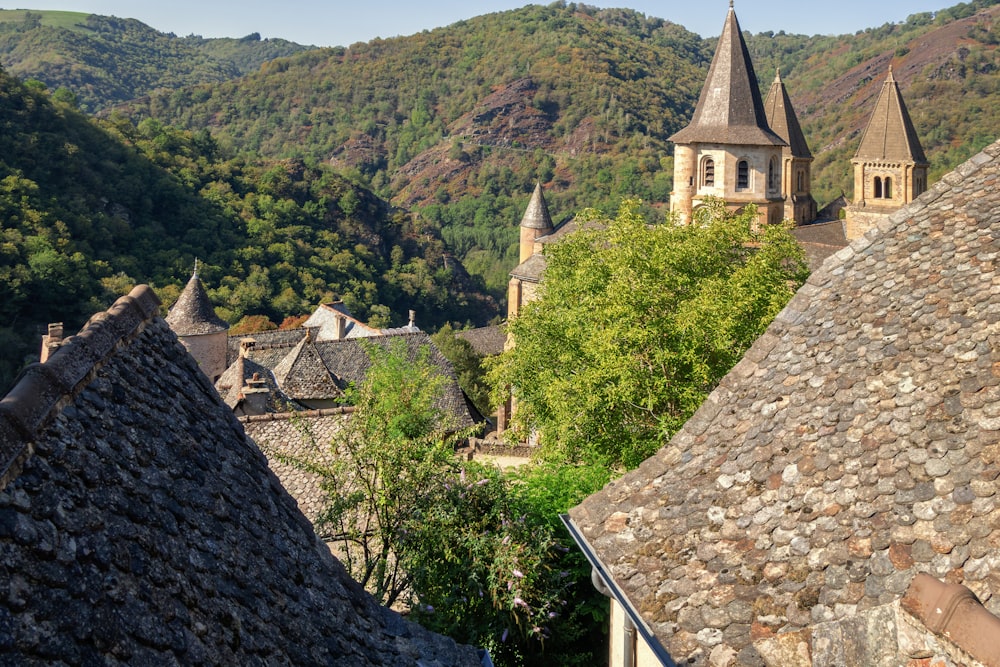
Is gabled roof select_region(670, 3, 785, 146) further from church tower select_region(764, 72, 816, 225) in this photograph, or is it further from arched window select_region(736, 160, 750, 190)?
church tower select_region(764, 72, 816, 225)

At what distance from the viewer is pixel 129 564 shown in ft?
10.3

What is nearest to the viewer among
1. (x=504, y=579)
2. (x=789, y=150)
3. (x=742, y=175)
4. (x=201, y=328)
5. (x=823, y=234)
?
(x=504, y=579)

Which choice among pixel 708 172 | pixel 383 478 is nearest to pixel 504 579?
pixel 383 478

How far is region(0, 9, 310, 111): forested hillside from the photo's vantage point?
13838cm

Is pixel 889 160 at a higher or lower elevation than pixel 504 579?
higher

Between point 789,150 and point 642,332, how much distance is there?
33.6 m

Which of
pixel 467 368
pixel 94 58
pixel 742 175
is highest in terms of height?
pixel 94 58

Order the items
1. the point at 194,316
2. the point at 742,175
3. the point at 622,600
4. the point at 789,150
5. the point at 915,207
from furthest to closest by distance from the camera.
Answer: the point at 789,150 < the point at 742,175 < the point at 194,316 < the point at 915,207 < the point at 622,600

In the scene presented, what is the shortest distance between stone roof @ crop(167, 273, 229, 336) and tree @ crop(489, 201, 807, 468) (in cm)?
2021

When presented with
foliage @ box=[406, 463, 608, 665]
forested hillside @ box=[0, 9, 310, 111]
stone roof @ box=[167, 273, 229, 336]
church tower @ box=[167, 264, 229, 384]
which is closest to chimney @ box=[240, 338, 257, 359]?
church tower @ box=[167, 264, 229, 384]

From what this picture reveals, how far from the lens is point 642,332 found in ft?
44.1

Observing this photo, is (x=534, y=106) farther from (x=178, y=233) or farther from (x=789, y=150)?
(x=789, y=150)

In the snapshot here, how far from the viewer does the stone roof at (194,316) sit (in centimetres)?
3403

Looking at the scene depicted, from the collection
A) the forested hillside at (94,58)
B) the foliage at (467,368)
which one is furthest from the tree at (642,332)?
the forested hillside at (94,58)
